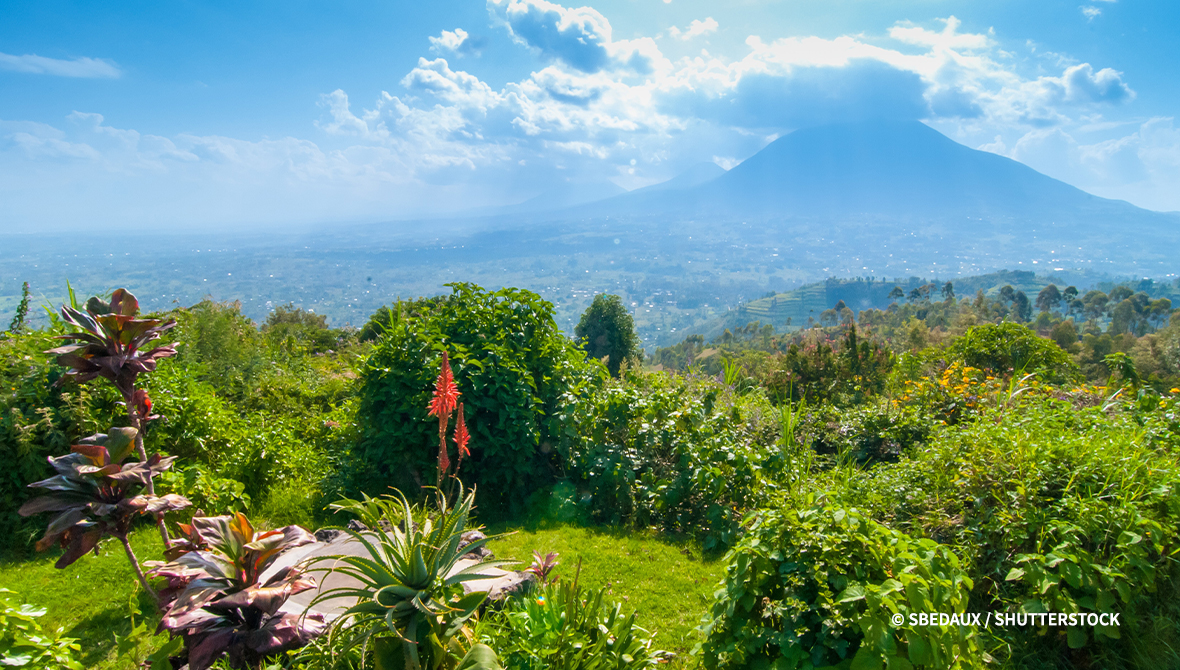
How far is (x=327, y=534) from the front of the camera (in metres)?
3.97

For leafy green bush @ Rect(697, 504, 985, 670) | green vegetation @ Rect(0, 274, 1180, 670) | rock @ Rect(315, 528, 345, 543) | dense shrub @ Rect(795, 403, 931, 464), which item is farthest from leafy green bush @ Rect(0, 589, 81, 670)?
dense shrub @ Rect(795, 403, 931, 464)

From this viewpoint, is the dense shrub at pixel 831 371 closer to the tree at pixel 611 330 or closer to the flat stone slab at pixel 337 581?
the flat stone slab at pixel 337 581

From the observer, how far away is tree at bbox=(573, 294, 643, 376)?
2419cm

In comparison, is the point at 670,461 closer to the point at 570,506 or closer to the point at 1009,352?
the point at 570,506

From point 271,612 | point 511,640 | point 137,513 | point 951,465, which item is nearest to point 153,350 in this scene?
point 137,513

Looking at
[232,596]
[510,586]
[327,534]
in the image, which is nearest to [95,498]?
[232,596]

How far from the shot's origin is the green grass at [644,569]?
335cm

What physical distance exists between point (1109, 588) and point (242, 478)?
645cm

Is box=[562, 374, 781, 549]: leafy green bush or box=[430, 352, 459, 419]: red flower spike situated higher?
box=[430, 352, 459, 419]: red flower spike

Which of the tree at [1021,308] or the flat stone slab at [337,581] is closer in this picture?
the flat stone slab at [337,581]

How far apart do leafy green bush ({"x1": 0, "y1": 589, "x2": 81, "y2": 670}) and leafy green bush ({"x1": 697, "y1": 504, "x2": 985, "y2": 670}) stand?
2.69 m

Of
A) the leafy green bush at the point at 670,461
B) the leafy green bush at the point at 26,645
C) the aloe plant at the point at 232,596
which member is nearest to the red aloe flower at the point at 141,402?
the aloe plant at the point at 232,596

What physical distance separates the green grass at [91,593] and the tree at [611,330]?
20346mm

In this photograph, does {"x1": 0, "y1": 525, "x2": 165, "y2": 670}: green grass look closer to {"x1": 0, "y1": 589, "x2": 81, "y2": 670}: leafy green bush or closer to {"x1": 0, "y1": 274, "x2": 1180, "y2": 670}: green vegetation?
{"x1": 0, "y1": 274, "x2": 1180, "y2": 670}: green vegetation
